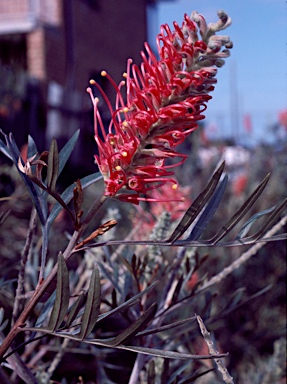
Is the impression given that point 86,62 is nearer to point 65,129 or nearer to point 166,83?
point 65,129

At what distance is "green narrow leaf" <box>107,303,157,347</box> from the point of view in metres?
0.43

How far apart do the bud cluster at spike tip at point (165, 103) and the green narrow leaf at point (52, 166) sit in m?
0.05

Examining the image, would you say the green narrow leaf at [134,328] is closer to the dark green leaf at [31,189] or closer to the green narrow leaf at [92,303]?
the green narrow leaf at [92,303]

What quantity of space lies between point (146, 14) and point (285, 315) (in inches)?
399

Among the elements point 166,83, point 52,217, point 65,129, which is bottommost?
point 65,129

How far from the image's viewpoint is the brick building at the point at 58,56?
17.5ft

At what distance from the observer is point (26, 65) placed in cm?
790

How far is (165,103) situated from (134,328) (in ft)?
0.65

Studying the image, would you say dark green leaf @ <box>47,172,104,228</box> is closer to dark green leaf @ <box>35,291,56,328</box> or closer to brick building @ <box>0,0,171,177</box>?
dark green leaf @ <box>35,291,56,328</box>

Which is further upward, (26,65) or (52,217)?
(52,217)

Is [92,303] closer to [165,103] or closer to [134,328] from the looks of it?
[134,328]

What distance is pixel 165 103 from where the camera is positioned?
0.49 metres

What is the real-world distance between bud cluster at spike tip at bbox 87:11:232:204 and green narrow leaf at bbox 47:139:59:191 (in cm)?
5

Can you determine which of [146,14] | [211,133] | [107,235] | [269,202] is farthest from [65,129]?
[146,14]
